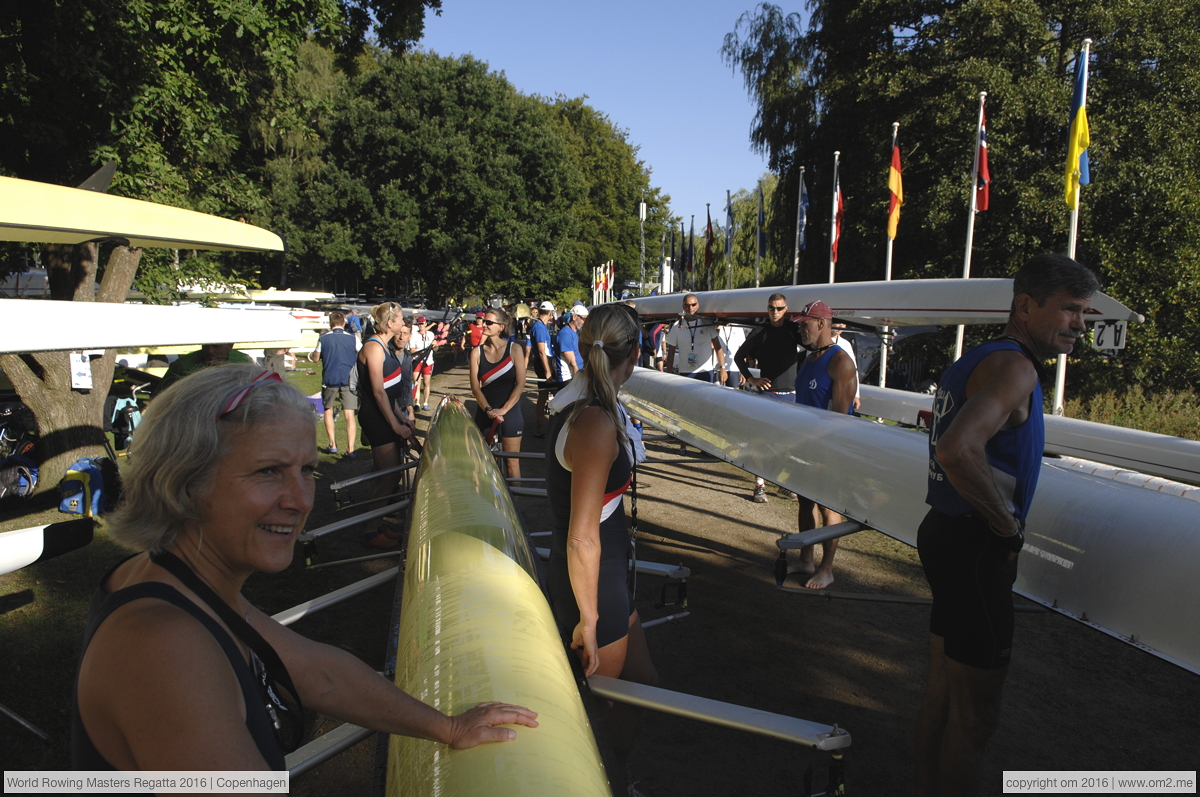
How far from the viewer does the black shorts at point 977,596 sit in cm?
225

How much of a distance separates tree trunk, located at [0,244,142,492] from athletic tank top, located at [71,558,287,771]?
6.75 m

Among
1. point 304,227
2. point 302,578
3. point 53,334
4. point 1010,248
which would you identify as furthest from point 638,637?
point 304,227

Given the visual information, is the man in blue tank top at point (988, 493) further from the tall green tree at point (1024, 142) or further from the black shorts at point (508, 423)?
the tall green tree at point (1024, 142)

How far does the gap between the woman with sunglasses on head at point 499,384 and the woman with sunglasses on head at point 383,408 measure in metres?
0.71

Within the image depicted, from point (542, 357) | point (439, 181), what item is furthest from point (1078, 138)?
point (439, 181)

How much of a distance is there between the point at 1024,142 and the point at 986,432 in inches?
822

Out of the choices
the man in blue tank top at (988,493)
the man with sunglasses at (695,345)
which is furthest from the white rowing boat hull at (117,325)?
the man with sunglasses at (695,345)

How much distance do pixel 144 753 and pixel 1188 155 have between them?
22340mm

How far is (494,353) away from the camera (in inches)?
256

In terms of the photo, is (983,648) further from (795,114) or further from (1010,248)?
(795,114)

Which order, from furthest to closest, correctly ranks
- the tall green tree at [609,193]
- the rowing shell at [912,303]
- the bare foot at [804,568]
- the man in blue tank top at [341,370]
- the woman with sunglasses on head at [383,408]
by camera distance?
the tall green tree at [609,193] → the man in blue tank top at [341,370] → the rowing shell at [912,303] → the woman with sunglasses on head at [383,408] → the bare foot at [804,568]

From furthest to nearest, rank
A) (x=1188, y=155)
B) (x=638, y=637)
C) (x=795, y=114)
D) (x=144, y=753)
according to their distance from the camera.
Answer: (x=795, y=114) < (x=1188, y=155) < (x=638, y=637) < (x=144, y=753)

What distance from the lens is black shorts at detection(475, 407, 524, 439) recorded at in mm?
6457

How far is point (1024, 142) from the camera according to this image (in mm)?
19141
